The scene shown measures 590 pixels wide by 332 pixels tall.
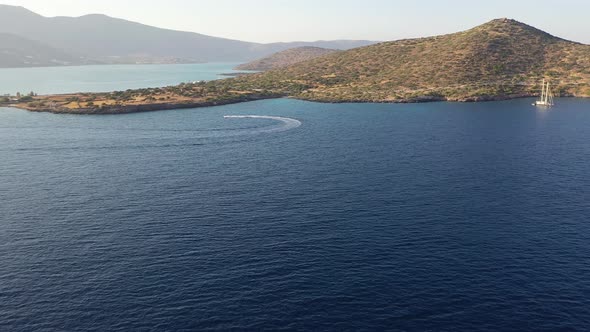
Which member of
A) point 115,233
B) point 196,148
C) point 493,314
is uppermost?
point 196,148

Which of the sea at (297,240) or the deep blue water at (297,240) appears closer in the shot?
the sea at (297,240)

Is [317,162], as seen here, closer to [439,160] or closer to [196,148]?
[439,160]

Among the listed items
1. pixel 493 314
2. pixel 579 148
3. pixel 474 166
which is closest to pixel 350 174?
pixel 474 166

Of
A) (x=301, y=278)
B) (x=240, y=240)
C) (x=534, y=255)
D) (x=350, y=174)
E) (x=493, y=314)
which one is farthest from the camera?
(x=350, y=174)

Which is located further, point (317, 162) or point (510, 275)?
point (317, 162)

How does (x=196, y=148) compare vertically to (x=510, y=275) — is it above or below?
above
